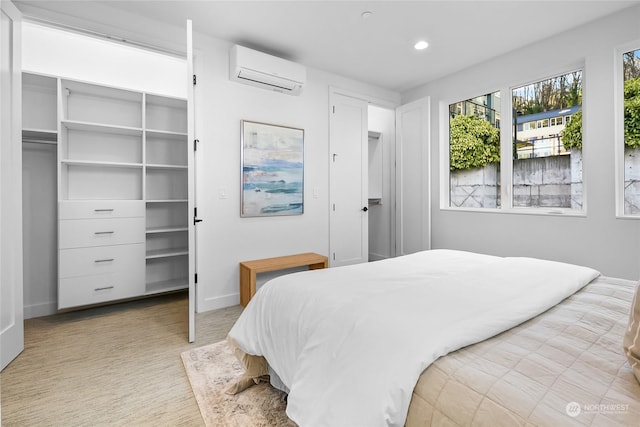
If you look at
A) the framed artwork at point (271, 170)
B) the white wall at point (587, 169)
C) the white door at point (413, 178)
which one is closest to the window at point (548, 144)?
the white wall at point (587, 169)

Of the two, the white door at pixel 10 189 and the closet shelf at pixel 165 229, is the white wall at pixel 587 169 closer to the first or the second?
the closet shelf at pixel 165 229

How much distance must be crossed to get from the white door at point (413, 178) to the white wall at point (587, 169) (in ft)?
2.16

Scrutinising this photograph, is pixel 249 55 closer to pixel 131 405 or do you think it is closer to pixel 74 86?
pixel 74 86

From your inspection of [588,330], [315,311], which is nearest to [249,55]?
[315,311]

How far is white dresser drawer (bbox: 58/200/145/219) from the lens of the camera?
107 inches

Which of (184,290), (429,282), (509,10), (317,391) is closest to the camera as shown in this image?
(317,391)

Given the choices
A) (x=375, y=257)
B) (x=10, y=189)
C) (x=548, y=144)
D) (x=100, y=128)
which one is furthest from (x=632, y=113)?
(x=100, y=128)

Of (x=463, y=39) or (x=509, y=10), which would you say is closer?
(x=509, y=10)

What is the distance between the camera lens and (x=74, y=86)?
2.91 metres

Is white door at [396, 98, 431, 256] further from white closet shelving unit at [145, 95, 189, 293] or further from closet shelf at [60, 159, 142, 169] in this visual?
closet shelf at [60, 159, 142, 169]

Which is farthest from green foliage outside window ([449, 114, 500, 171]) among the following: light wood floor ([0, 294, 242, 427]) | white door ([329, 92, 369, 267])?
light wood floor ([0, 294, 242, 427])

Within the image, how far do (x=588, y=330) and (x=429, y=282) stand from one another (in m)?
0.58

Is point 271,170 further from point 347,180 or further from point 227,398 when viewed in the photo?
point 227,398

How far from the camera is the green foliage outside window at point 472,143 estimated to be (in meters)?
3.60
